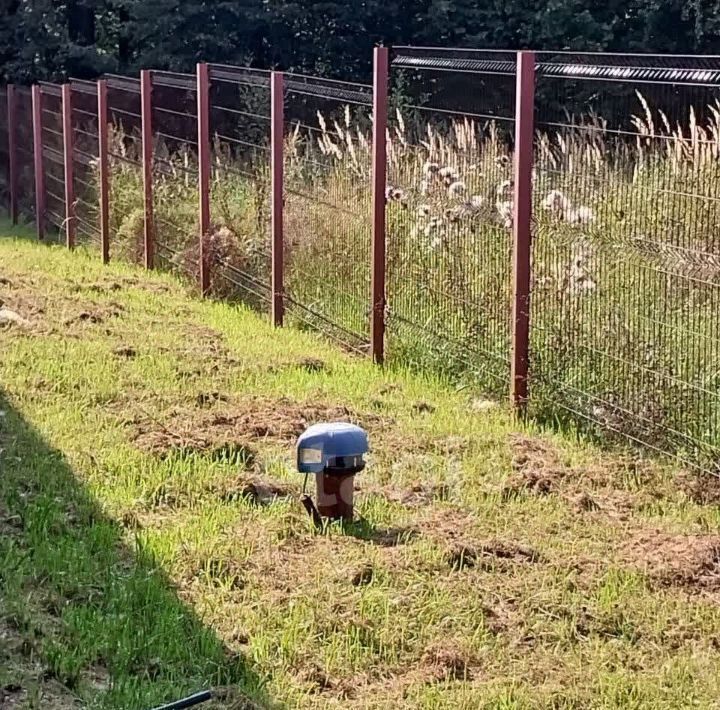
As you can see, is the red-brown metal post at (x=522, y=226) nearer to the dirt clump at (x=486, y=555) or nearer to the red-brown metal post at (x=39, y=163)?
the dirt clump at (x=486, y=555)

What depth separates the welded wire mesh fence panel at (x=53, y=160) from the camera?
16.3 meters

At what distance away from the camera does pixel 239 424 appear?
664 centimetres

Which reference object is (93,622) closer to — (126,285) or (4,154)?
(126,285)

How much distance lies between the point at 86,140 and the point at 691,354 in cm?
1094

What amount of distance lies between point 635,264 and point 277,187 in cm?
401

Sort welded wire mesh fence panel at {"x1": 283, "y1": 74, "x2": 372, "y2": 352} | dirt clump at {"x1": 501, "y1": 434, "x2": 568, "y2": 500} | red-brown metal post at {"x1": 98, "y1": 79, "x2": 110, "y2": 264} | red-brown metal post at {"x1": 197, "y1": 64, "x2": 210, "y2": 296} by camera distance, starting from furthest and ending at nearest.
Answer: red-brown metal post at {"x1": 98, "y1": 79, "x2": 110, "y2": 264}
red-brown metal post at {"x1": 197, "y1": 64, "x2": 210, "y2": 296}
welded wire mesh fence panel at {"x1": 283, "y1": 74, "x2": 372, "y2": 352}
dirt clump at {"x1": 501, "y1": 434, "x2": 568, "y2": 500}

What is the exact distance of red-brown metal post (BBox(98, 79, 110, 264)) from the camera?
44.9 feet

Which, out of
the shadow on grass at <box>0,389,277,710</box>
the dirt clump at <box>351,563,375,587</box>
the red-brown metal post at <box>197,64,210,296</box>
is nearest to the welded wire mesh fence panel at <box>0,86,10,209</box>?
the red-brown metal post at <box>197,64,210,296</box>

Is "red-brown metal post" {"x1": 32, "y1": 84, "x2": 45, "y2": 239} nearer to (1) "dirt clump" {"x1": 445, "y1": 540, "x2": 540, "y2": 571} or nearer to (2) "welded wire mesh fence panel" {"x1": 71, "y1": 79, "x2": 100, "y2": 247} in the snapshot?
(2) "welded wire mesh fence panel" {"x1": 71, "y1": 79, "x2": 100, "y2": 247}

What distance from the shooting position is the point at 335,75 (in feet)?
82.5

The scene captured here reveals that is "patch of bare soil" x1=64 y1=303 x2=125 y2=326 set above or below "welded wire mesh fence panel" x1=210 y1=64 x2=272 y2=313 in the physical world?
below

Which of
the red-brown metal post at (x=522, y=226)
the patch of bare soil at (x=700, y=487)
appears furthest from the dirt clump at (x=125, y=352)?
the patch of bare soil at (x=700, y=487)

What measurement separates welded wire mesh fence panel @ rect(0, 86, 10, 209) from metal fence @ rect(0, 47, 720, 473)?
29.9 feet

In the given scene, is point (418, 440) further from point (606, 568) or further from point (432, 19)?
point (432, 19)
